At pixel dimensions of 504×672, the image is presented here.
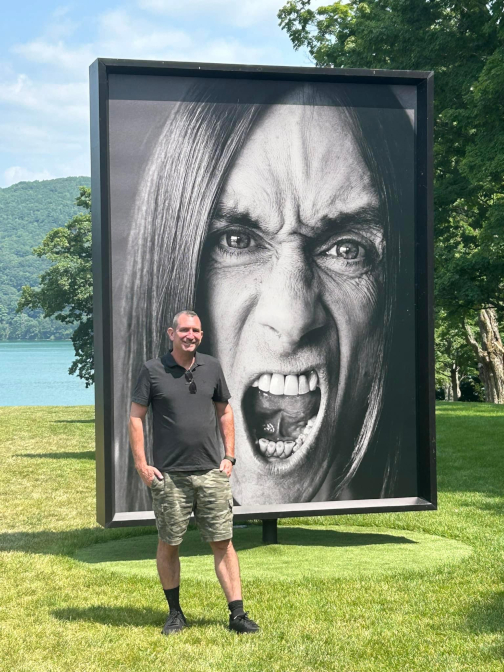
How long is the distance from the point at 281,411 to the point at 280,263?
146 cm

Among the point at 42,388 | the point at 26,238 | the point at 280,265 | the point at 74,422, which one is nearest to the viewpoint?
the point at 280,265

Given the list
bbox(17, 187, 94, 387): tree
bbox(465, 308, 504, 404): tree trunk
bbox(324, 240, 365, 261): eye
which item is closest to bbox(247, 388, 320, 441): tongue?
bbox(324, 240, 365, 261): eye

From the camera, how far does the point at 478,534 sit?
410 inches

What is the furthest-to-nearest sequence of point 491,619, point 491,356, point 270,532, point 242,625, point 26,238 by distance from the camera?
point 26,238 < point 491,356 < point 270,532 < point 491,619 < point 242,625

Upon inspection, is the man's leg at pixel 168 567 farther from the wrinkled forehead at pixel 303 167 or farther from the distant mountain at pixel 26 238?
the distant mountain at pixel 26 238

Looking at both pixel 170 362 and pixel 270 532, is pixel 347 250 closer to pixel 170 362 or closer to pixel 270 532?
pixel 270 532

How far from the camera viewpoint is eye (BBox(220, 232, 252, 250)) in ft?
31.3

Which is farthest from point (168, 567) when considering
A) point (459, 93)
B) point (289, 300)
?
point (459, 93)

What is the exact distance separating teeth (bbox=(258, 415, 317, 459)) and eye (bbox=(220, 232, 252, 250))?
190cm

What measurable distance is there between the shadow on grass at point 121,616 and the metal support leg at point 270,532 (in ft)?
9.33

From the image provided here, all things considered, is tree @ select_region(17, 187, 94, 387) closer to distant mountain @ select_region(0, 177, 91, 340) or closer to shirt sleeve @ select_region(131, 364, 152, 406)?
shirt sleeve @ select_region(131, 364, 152, 406)

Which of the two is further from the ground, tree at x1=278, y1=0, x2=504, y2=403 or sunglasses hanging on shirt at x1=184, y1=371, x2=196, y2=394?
tree at x1=278, y1=0, x2=504, y2=403

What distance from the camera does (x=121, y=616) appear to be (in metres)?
7.23

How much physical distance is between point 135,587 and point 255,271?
3254mm
